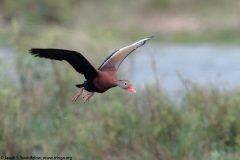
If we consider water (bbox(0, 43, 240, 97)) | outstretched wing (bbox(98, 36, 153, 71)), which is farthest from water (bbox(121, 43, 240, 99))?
outstretched wing (bbox(98, 36, 153, 71))

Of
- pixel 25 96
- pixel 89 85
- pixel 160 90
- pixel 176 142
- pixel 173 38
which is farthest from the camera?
pixel 173 38

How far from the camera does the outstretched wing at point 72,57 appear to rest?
6.29m

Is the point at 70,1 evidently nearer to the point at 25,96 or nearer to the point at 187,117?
the point at 25,96

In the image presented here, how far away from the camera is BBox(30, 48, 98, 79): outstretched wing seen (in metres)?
6.29

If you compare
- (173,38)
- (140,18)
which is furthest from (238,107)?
(140,18)

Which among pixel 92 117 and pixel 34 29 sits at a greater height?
pixel 34 29

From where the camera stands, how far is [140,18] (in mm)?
28000

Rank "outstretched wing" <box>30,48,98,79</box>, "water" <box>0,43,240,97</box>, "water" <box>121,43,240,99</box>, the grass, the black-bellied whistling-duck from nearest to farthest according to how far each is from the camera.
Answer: the black-bellied whistling-duck → "outstretched wing" <box>30,48,98,79</box> → the grass → "water" <box>0,43,240,97</box> → "water" <box>121,43,240,99</box>

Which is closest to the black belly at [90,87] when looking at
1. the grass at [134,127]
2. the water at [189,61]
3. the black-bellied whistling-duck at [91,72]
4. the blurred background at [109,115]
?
the black-bellied whistling-duck at [91,72]

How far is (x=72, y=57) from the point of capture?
20.9 feet

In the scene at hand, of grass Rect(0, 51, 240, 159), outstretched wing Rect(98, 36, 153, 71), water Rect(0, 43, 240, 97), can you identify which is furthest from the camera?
water Rect(0, 43, 240, 97)

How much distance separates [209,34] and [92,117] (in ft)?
54.6

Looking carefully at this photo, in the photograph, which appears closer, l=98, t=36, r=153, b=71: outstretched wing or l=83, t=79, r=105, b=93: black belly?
l=83, t=79, r=105, b=93: black belly

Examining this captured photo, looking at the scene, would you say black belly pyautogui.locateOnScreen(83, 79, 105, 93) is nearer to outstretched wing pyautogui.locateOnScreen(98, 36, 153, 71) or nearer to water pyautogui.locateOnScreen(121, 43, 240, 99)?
outstretched wing pyautogui.locateOnScreen(98, 36, 153, 71)
